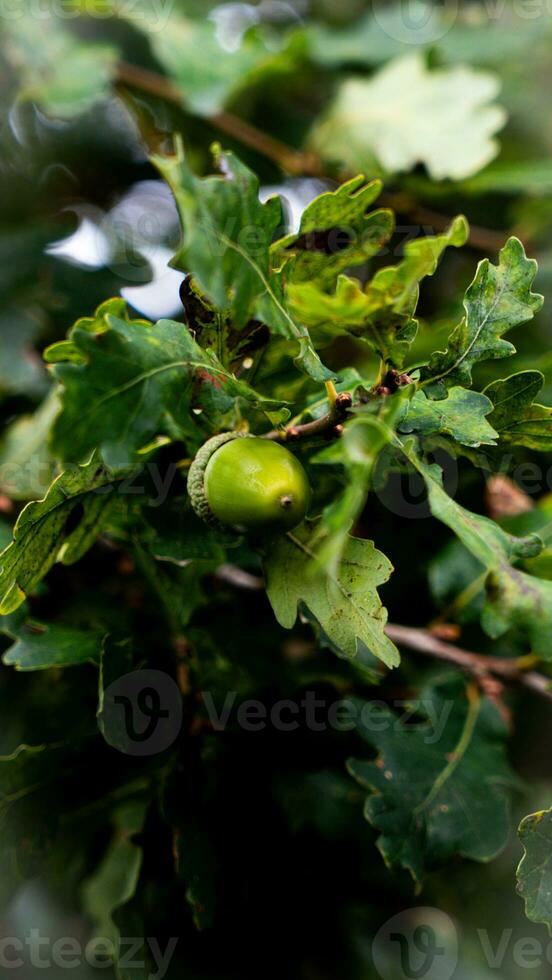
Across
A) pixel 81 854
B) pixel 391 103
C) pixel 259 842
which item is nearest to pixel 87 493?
pixel 259 842

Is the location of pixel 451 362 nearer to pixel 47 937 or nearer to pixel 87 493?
pixel 87 493

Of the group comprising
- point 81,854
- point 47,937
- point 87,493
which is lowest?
point 47,937

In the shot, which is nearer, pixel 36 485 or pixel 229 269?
pixel 229 269

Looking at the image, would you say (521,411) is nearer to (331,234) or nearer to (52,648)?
(331,234)

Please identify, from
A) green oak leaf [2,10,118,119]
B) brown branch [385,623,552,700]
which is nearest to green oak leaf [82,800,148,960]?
brown branch [385,623,552,700]

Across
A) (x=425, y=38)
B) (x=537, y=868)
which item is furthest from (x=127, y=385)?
(x=425, y=38)

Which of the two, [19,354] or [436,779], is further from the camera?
[19,354]

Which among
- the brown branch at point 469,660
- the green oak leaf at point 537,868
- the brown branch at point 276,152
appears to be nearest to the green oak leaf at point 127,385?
the green oak leaf at point 537,868

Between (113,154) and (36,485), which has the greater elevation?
(113,154)
